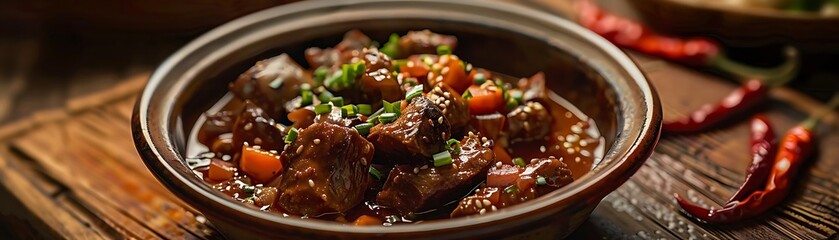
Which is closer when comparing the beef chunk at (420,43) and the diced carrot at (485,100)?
the diced carrot at (485,100)

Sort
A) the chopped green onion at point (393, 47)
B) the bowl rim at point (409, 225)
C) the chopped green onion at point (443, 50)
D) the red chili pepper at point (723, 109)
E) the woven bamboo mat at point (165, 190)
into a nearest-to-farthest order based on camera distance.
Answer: the bowl rim at point (409, 225) → the woven bamboo mat at point (165, 190) → the chopped green onion at point (443, 50) → the chopped green onion at point (393, 47) → the red chili pepper at point (723, 109)

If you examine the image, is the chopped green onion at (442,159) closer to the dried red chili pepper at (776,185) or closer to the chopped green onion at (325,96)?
the chopped green onion at (325,96)

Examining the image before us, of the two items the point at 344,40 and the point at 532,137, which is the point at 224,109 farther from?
the point at 532,137

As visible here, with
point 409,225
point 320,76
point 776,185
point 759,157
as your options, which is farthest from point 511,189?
point 759,157

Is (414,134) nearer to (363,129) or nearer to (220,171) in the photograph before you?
(363,129)

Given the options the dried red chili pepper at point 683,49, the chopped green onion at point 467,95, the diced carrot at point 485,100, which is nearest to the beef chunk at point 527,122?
the diced carrot at point 485,100

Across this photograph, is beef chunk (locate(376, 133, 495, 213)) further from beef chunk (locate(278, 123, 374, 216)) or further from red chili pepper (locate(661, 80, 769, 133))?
red chili pepper (locate(661, 80, 769, 133))

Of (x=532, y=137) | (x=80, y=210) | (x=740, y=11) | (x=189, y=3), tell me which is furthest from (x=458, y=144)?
(x=189, y=3)
